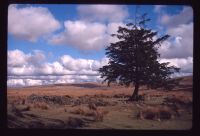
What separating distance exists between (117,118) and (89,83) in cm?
52

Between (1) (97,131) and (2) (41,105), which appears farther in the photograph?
(2) (41,105)

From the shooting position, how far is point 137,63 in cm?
396

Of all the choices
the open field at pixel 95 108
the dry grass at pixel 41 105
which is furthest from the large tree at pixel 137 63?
the dry grass at pixel 41 105

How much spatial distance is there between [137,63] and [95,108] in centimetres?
74

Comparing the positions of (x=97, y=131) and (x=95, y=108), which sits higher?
(x=95, y=108)

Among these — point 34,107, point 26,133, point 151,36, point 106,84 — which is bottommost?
point 26,133

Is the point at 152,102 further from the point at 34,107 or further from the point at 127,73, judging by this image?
the point at 34,107

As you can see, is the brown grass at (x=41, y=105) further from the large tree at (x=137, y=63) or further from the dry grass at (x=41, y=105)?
the large tree at (x=137, y=63)

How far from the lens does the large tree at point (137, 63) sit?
12.6 feet

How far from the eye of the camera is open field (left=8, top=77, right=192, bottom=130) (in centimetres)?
367

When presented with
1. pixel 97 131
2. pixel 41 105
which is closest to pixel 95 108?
pixel 97 131

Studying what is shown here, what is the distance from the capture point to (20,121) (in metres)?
3.72

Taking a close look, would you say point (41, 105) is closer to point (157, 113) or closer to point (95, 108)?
point (95, 108)

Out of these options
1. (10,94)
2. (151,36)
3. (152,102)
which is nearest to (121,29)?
(151,36)
